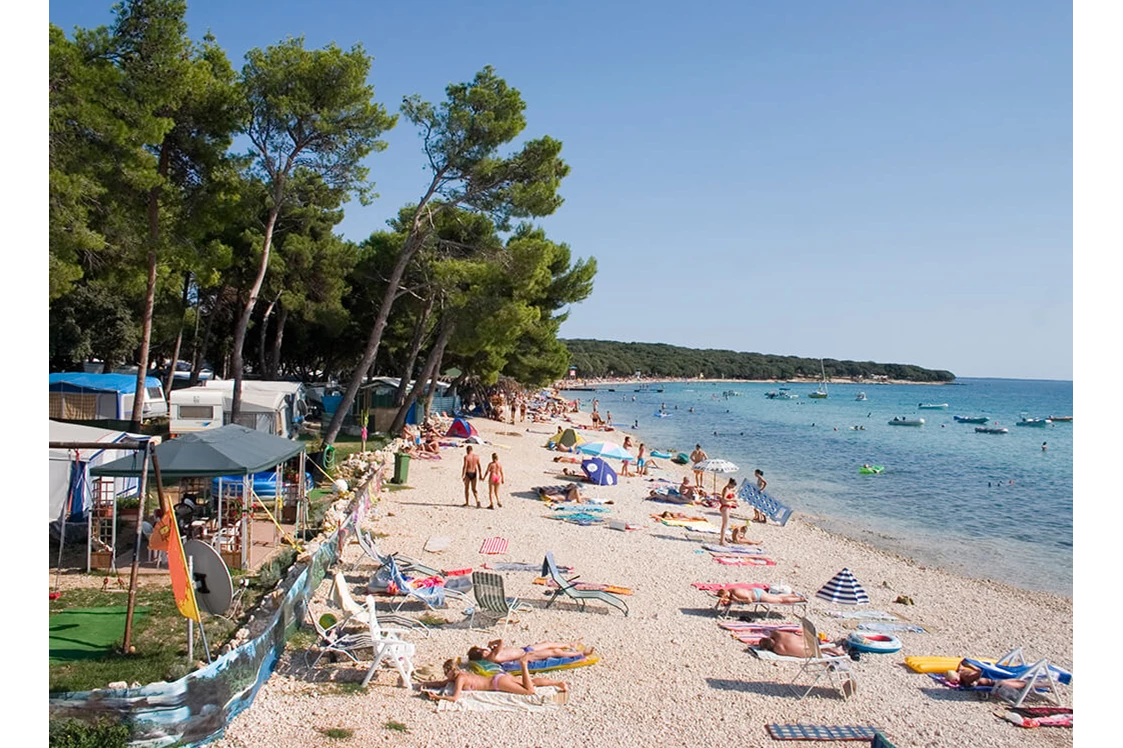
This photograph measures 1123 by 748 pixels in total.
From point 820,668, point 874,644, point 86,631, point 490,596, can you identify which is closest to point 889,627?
point 874,644

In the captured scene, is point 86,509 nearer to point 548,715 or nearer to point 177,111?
point 548,715

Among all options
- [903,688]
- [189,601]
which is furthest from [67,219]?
[903,688]

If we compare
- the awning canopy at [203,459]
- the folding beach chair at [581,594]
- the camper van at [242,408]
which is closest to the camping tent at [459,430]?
the camper van at [242,408]

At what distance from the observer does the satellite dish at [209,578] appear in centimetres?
689

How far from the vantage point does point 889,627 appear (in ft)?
34.2

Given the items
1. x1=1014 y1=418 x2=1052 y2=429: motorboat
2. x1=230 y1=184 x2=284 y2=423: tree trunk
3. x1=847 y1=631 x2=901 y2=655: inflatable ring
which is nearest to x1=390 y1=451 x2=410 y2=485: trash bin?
x1=230 y1=184 x2=284 y2=423: tree trunk

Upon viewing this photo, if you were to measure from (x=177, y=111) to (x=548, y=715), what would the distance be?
580 inches

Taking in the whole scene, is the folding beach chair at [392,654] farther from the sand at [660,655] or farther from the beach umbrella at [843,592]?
the beach umbrella at [843,592]

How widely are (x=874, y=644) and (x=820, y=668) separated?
1.30 metres

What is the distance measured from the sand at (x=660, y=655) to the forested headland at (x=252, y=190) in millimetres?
4779

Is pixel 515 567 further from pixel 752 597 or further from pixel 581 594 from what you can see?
pixel 752 597

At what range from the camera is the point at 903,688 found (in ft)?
26.9

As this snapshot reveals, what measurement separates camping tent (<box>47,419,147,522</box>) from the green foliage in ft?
16.9

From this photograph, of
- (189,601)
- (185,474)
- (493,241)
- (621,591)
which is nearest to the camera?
(189,601)
